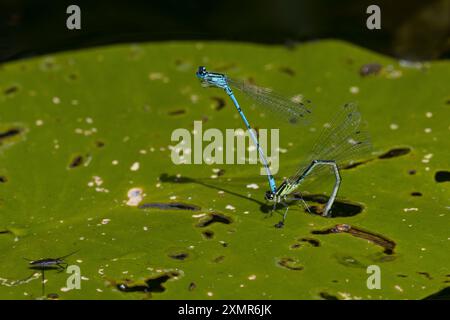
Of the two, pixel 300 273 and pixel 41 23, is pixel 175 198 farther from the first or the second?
pixel 41 23

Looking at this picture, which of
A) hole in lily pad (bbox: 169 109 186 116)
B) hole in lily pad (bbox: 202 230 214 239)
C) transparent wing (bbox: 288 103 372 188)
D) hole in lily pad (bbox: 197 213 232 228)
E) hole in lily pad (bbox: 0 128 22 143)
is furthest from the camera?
hole in lily pad (bbox: 169 109 186 116)

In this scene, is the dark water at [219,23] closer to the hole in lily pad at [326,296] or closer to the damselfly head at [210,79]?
the damselfly head at [210,79]

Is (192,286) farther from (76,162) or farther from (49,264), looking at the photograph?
(76,162)

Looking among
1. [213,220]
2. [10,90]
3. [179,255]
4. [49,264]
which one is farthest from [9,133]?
[179,255]

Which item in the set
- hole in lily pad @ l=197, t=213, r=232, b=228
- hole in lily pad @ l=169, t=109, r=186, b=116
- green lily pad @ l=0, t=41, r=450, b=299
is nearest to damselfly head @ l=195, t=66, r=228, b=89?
green lily pad @ l=0, t=41, r=450, b=299

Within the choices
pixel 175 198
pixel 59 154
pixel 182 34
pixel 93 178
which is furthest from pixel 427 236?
pixel 182 34

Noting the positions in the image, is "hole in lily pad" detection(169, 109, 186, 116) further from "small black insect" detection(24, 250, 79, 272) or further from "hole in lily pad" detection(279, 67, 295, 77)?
"small black insect" detection(24, 250, 79, 272)
